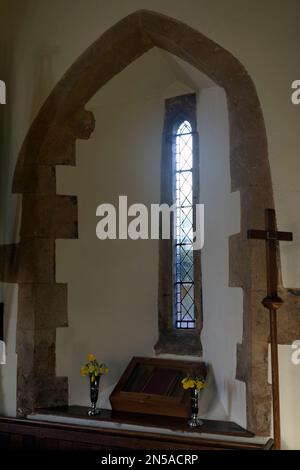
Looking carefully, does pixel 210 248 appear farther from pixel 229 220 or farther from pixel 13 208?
pixel 13 208

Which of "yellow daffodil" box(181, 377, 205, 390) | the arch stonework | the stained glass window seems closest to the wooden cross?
the arch stonework

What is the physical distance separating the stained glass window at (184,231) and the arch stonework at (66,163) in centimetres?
66

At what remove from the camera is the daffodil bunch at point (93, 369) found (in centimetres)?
397

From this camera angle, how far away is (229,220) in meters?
3.81

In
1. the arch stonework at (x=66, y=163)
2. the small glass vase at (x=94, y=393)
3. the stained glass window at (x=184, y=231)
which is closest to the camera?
the arch stonework at (x=66, y=163)

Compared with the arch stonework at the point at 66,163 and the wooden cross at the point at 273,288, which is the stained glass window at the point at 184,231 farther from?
the wooden cross at the point at 273,288

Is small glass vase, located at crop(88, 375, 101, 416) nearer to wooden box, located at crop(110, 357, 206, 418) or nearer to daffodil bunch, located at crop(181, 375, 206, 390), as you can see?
wooden box, located at crop(110, 357, 206, 418)

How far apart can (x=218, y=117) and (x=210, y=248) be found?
3.04ft

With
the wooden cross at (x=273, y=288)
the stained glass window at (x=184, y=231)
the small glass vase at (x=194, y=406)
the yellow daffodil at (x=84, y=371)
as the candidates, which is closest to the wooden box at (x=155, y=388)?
the small glass vase at (x=194, y=406)

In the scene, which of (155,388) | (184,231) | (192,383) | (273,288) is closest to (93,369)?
(155,388)

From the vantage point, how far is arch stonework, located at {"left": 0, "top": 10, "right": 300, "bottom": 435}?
11.8ft

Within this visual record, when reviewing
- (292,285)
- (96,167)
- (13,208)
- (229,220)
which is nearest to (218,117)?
(229,220)

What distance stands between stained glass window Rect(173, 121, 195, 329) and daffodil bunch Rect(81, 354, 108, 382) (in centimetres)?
69

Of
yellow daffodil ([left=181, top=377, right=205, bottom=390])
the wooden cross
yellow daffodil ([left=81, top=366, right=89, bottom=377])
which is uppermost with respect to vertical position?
the wooden cross
